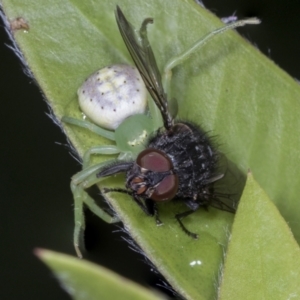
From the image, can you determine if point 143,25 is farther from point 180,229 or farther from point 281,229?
point 281,229

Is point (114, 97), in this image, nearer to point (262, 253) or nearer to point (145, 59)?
point (145, 59)

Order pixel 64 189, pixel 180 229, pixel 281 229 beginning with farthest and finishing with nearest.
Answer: pixel 64 189 < pixel 180 229 < pixel 281 229

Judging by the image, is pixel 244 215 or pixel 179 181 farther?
pixel 179 181

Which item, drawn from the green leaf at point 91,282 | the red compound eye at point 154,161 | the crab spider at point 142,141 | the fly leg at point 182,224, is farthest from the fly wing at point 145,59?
the green leaf at point 91,282

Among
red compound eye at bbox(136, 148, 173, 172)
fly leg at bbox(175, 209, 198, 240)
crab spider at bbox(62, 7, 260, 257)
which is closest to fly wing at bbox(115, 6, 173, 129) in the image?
crab spider at bbox(62, 7, 260, 257)

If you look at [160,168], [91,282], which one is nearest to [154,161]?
[160,168]

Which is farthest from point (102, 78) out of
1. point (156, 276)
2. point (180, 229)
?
point (156, 276)
